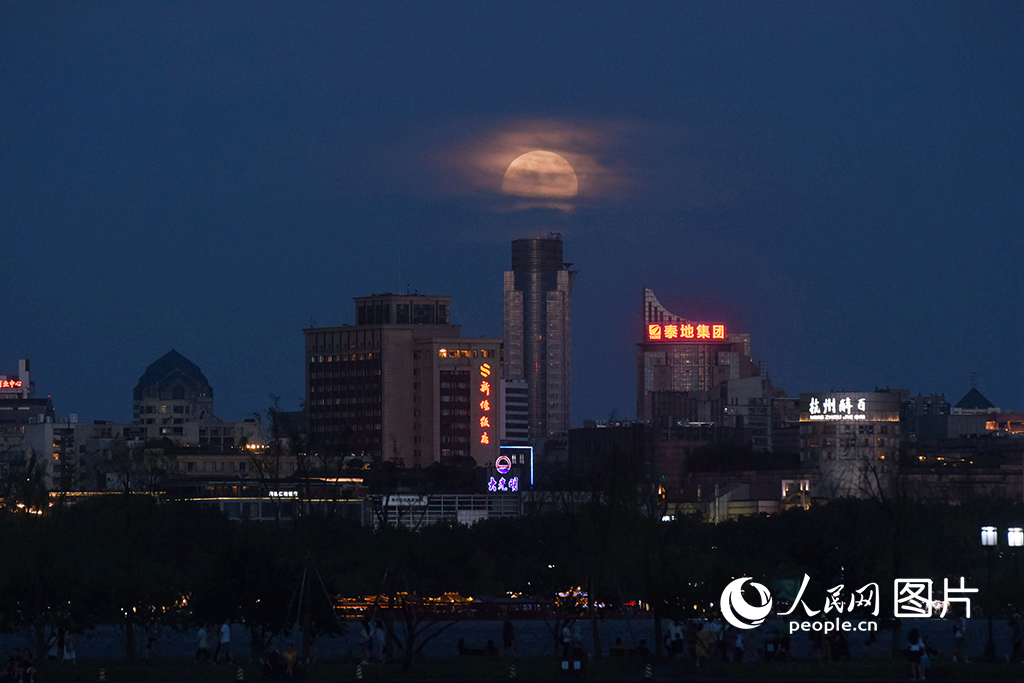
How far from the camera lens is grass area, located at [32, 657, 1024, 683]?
70.1 m

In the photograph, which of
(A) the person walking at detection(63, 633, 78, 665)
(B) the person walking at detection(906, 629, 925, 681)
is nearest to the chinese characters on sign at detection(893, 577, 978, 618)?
(B) the person walking at detection(906, 629, 925, 681)

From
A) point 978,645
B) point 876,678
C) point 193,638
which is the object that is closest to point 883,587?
point 876,678

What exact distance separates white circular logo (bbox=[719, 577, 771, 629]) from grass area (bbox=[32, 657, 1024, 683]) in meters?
2.13

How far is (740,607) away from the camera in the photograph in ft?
251

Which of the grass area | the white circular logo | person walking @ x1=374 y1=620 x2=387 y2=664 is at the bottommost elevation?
the grass area

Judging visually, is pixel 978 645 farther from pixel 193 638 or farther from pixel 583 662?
pixel 193 638

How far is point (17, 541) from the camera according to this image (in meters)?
92.8

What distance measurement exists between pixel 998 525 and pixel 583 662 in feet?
310

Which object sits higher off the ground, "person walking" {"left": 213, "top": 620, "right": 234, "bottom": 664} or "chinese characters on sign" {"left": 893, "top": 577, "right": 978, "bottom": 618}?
"chinese characters on sign" {"left": 893, "top": 577, "right": 978, "bottom": 618}

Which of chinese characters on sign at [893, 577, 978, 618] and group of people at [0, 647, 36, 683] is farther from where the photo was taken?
chinese characters on sign at [893, 577, 978, 618]

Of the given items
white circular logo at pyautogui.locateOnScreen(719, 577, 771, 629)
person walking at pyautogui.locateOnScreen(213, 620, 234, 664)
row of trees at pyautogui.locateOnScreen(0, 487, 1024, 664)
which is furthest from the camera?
person walking at pyautogui.locateOnScreen(213, 620, 234, 664)

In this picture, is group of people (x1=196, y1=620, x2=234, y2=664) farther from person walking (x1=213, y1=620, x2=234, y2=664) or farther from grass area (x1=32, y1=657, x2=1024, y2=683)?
grass area (x1=32, y1=657, x2=1024, y2=683)

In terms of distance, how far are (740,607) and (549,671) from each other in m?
8.21

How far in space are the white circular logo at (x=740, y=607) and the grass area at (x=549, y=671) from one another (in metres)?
2.13
